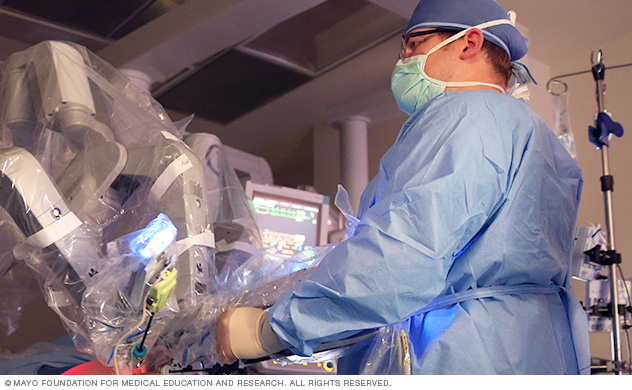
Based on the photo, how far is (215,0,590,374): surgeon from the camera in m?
1.02

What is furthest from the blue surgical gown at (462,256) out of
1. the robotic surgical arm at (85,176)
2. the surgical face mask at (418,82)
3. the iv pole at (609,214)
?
the iv pole at (609,214)

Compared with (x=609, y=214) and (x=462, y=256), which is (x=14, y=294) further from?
(x=609, y=214)

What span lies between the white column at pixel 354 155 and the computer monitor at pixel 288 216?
5.68 ft

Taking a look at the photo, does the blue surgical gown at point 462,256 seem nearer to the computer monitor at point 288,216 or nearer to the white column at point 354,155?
the computer monitor at point 288,216

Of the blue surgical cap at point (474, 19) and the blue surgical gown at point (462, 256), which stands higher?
the blue surgical cap at point (474, 19)

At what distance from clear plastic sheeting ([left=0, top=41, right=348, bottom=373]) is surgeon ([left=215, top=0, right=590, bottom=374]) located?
177 millimetres

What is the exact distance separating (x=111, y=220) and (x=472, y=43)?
93 cm

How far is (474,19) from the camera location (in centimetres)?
135

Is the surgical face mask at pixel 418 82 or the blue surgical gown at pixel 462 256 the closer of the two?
the blue surgical gown at pixel 462 256

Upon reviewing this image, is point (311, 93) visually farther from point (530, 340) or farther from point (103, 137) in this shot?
point (530, 340)

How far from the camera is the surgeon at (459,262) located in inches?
40.2

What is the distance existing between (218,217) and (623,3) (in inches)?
133

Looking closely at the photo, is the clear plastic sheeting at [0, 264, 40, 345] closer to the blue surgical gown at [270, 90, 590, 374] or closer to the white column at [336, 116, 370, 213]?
the blue surgical gown at [270, 90, 590, 374]

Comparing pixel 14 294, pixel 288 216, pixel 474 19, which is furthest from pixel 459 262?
pixel 288 216
